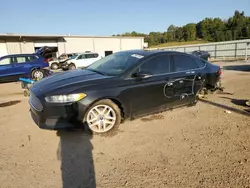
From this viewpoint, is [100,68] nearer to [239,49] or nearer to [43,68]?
[43,68]

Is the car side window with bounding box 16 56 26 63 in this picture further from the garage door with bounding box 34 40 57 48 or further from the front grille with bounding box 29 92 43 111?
the garage door with bounding box 34 40 57 48

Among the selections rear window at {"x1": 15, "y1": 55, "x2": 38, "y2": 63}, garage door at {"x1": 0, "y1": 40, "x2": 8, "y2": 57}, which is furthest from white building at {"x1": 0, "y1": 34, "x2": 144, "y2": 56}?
rear window at {"x1": 15, "y1": 55, "x2": 38, "y2": 63}

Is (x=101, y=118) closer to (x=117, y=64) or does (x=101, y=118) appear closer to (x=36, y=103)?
(x=36, y=103)

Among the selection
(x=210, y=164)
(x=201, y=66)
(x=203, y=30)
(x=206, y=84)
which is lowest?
(x=210, y=164)

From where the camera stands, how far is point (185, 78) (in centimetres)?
425

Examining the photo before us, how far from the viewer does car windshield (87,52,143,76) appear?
375 cm

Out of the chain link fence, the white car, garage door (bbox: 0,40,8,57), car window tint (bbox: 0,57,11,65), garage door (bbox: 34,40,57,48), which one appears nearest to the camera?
car window tint (bbox: 0,57,11,65)

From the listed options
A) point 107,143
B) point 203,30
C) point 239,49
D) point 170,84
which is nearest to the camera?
point 107,143

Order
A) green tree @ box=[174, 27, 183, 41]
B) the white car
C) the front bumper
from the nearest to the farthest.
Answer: the front bumper
the white car
green tree @ box=[174, 27, 183, 41]

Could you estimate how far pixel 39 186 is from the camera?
2.19 m

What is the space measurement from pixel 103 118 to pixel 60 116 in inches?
29.6

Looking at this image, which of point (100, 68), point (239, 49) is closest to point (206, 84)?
point (100, 68)

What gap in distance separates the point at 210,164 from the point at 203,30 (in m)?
99.1

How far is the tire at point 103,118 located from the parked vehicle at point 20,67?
8.57 meters
